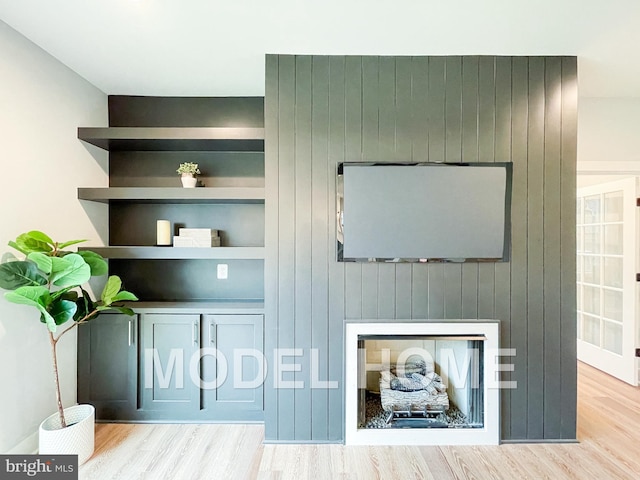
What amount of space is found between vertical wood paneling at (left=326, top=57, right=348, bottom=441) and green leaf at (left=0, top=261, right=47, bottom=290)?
1723 millimetres

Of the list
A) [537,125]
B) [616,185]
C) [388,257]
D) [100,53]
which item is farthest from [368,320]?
[616,185]

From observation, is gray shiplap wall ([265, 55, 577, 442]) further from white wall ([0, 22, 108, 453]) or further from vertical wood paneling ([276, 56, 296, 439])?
white wall ([0, 22, 108, 453])

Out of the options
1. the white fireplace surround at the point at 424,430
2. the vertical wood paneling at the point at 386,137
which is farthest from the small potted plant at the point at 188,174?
the white fireplace surround at the point at 424,430

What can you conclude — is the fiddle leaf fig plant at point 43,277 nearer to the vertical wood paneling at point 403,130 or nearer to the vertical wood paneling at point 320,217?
the vertical wood paneling at point 320,217

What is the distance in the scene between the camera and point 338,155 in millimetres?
2305

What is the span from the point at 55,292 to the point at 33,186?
727 mm

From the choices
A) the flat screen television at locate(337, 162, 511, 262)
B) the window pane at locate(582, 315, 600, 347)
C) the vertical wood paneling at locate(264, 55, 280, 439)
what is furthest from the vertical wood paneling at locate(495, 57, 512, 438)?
the window pane at locate(582, 315, 600, 347)

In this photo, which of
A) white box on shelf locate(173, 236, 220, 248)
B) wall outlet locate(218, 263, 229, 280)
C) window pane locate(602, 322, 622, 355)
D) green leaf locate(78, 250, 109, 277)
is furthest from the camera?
window pane locate(602, 322, 622, 355)

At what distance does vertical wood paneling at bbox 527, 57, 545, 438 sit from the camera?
230 cm

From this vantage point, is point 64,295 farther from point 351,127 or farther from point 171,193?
point 351,127

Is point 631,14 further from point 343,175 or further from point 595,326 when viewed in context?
point 595,326

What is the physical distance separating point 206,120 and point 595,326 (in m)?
4.60

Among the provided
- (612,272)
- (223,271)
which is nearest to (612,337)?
(612,272)

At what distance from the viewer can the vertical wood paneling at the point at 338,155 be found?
230 centimetres
